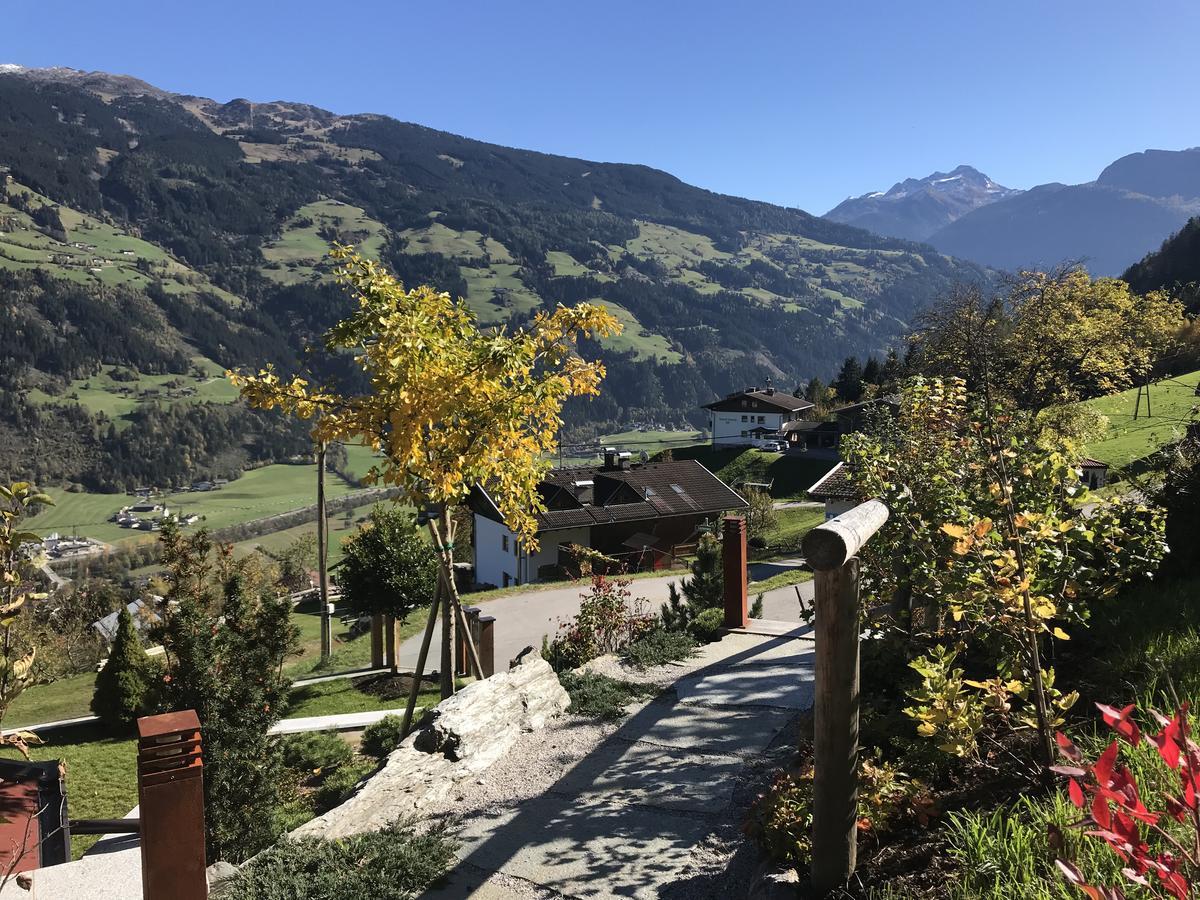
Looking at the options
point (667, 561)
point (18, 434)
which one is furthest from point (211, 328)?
point (667, 561)

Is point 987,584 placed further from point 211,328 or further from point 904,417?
point 211,328

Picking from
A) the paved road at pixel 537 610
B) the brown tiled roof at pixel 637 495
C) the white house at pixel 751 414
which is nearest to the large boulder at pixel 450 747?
the paved road at pixel 537 610

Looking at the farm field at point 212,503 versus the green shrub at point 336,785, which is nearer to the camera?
→ the green shrub at point 336,785

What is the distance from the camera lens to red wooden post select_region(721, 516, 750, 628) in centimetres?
936

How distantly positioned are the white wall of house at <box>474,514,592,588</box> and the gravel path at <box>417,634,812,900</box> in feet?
85.1

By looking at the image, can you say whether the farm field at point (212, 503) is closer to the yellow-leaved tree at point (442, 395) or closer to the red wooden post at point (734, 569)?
the red wooden post at point (734, 569)

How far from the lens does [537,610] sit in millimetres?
20531

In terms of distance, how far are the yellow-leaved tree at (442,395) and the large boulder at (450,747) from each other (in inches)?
27.1

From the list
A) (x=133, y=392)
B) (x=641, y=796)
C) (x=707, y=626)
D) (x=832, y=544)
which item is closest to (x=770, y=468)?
(x=707, y=626)

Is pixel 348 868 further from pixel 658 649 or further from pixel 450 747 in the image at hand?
pixel 658 649

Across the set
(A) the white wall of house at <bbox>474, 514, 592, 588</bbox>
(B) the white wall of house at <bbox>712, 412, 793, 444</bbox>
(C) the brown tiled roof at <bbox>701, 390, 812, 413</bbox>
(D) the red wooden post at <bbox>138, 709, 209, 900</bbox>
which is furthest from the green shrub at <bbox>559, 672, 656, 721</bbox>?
(C) the brown tiled roof at <bbox>701, 390, 812, 413</bbox>

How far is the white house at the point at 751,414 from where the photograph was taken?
239 ft

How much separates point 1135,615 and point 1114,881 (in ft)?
8.94

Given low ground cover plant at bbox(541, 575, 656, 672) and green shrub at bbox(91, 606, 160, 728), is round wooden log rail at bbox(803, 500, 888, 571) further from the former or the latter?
green shrub at bbox(91, 606, 160, 728)
